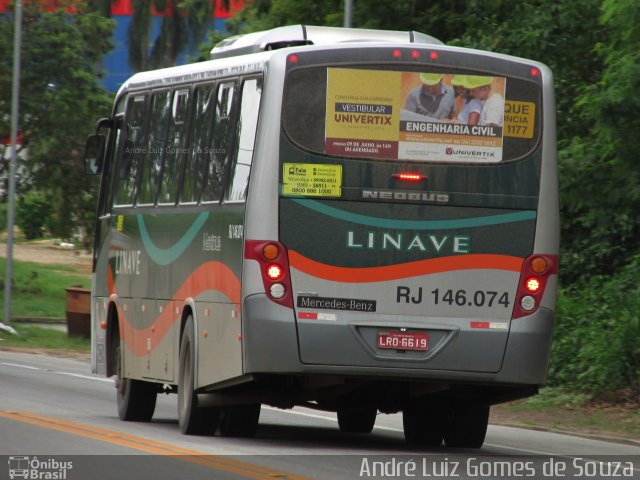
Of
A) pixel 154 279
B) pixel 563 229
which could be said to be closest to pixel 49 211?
pixel 563 229

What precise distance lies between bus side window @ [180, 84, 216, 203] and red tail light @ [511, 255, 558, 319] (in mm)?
3121

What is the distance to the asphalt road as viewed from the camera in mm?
11883

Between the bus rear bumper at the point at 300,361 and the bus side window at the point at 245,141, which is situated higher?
the bus side window at the point at 245,141

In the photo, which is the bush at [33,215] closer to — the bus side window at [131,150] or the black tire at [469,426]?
the bus side window at [131,150]

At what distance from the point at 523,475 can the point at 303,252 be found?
2558 millimetres

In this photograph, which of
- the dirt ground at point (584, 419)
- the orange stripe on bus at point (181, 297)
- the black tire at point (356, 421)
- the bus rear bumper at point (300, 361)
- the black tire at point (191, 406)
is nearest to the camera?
the bus rear bumper at point (300, 361)

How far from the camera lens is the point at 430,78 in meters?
13.9

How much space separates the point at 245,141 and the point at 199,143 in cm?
143

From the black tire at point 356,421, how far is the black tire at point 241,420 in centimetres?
194

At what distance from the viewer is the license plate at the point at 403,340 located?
13609mm

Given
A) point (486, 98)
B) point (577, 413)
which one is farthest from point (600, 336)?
point (486, 98)

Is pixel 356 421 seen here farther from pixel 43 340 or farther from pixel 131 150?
pixel 43 340

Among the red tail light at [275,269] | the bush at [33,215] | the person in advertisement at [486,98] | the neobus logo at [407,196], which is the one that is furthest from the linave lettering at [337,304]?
the bush at [33,215]

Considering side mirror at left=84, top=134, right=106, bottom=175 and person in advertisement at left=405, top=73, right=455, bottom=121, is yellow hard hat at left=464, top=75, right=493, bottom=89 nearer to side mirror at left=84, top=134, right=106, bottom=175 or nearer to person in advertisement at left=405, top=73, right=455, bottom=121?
person in advertisement at left=405, top=73, right=455, bottom=121
